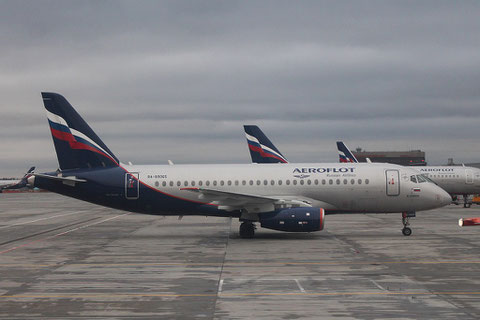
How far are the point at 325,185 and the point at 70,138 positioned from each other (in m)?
13.3

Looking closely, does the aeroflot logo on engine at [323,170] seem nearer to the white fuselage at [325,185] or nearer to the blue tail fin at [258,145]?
the white fuselage at [325,185]

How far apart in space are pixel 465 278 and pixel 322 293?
478 cm

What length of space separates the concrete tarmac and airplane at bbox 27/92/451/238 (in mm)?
1597

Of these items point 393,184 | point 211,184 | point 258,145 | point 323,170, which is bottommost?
point 393,184

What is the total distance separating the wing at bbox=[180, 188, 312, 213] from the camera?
980 inches

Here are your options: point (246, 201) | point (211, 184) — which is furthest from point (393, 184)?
point (211, 184)

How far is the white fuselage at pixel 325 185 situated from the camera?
87.4 feet

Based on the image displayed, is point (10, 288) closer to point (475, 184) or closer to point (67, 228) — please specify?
point (67, 228)

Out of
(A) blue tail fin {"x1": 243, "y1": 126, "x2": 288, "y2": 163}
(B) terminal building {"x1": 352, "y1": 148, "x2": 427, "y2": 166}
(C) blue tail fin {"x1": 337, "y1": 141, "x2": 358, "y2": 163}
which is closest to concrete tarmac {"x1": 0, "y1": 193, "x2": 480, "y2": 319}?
(A) blue tail fin {"x1": 243, "y1": 126, "x2": 288, "y2": 163}

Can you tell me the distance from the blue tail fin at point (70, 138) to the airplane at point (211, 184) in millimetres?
49

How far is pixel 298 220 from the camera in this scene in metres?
24.6

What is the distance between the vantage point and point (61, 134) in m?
27.4

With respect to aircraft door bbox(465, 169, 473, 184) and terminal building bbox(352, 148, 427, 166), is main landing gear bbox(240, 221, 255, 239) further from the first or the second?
terminal building bbox(352, 148, 427, 166)

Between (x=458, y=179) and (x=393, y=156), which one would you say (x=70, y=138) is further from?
(x=393, y=156)
